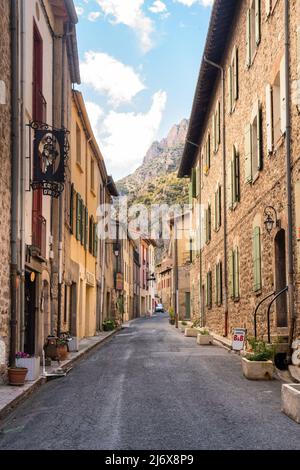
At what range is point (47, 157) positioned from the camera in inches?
488

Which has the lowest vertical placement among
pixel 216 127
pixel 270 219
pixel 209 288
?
pixel 209 288

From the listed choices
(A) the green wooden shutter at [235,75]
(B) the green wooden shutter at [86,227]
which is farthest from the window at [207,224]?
(A) the green wooden shutter at [235,75]

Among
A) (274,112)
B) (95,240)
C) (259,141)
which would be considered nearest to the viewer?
(274,112)

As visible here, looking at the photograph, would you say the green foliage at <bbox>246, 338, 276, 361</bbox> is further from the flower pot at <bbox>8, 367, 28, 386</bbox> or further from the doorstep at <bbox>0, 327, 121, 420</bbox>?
the flower pot at <bbox>8, 367, 28, 386</bbox>

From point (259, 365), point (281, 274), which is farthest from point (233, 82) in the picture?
point (259, 365)

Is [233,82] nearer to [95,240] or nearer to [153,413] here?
[95,240]

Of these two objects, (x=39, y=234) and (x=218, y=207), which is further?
(x=218, y=207)

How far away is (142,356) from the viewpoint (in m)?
15.8

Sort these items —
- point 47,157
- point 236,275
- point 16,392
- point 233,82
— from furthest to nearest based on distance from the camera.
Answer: point 233,82, point 236,275, point 47,157, point 16,392

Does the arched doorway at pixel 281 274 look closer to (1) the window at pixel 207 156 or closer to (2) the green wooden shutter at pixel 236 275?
(2) the green wooden shutter at pixel 236 275

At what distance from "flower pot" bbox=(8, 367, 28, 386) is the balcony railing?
3482 millimetres

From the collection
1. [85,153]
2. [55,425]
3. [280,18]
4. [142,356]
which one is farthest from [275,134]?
[85,153]

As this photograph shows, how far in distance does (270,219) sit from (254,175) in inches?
91.0

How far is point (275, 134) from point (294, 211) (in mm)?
2455
